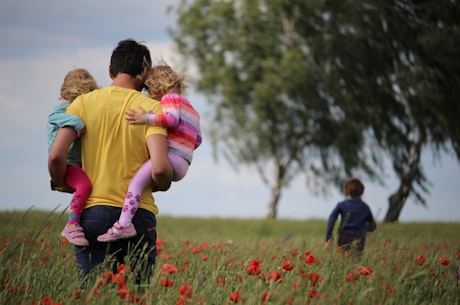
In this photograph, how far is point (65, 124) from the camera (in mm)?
4008

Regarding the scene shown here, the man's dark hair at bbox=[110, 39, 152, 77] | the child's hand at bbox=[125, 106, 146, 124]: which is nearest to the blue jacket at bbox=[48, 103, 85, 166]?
the child's hand at bbox=[125, 106, 146, 124]

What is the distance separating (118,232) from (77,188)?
0.39m

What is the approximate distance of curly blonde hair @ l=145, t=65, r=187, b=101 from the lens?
4.30 m

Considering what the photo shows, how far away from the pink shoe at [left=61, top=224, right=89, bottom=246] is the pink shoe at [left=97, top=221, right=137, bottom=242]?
5.6 inches

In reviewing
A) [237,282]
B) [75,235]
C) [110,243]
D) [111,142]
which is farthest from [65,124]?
[237,282]

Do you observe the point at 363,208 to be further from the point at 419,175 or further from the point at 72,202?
the point at 419,175

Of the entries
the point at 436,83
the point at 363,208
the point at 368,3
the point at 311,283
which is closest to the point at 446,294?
the point at 311,283

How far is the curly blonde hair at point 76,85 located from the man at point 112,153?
33 centimetres

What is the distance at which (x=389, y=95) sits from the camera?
20.6 metres

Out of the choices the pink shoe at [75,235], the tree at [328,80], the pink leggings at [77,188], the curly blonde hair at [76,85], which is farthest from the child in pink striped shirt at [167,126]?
the tree at [328,80]

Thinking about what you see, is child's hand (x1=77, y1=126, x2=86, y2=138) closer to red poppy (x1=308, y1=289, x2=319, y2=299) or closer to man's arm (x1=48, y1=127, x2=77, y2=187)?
man's arm (x1=48, y1=127, x2=77, y2=187)

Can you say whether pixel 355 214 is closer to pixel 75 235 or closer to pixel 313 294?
pixel 313 294

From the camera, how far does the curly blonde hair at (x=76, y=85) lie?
4500mm

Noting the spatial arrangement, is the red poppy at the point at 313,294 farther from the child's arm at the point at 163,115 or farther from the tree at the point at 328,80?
the tree at the point at 328,80
